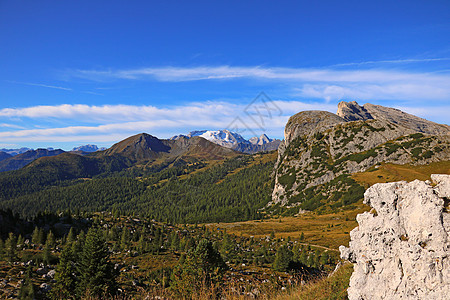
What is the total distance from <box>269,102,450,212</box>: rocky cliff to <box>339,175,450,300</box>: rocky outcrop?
126707mm

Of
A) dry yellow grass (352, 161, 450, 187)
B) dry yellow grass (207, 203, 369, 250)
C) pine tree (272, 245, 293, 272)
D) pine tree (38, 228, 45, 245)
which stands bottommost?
dry yellow grass (207, 203, 369, 250)

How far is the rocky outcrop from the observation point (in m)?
6.98

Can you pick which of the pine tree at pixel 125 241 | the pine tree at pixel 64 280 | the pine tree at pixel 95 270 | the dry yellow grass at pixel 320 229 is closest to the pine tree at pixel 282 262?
the dry yellow grass at pixel 320 229

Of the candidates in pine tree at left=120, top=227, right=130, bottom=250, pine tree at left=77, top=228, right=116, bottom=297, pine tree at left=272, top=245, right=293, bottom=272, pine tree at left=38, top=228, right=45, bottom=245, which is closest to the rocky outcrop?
pine tree at left=77, top=228, right=116, bottom=297

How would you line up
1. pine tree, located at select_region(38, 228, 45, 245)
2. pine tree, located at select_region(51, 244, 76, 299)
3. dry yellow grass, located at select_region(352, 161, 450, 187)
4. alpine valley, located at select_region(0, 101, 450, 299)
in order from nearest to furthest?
alpine valley, located at select_region(0, 101, 450, 299) → pine tree, located at select_region(51, 244, 76, 299) → pine tree, located at select_region(38, 228, 45, 245) → dry yellow grass, located at select_region(352, 161, 450, 187)

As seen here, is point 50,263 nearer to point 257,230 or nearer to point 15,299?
point 15,299

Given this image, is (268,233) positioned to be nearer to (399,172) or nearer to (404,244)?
(399,172)

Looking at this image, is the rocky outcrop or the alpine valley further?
the alpine valley

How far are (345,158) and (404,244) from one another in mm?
175539

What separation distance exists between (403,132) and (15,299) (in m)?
206

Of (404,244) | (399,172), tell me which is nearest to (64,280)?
(404,244)

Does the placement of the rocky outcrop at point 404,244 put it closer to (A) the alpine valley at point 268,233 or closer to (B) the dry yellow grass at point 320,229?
(A) the alpine valley at point 268,233

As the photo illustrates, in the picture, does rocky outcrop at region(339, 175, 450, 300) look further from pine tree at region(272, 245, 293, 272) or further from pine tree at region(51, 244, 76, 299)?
pine tree at region(272, 245, 293, 272)

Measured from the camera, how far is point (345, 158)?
164 metres
